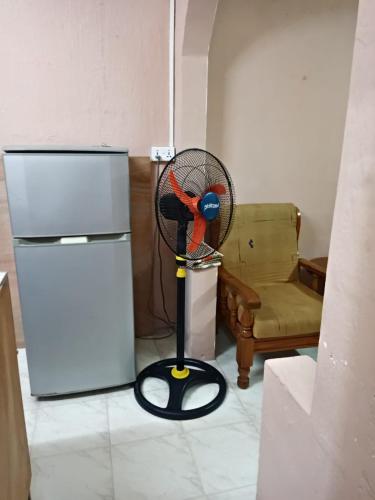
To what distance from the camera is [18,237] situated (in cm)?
167

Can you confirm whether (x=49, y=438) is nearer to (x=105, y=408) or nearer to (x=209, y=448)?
(x=105, y=408)

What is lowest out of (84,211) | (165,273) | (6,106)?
(165,273)

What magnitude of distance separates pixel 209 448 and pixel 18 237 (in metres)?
1.30

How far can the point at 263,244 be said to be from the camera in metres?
2.46

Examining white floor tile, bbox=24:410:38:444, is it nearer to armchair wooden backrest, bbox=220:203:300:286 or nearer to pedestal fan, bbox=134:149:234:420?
pedestal fan, bbox=134:149:234:420

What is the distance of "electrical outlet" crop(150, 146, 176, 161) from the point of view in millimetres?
2273

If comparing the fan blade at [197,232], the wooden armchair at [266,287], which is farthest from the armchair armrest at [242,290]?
the fan blade at [197,232]

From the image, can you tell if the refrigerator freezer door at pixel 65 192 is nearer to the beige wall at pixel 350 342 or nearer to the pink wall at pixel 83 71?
the pink wall at pixel 83 71

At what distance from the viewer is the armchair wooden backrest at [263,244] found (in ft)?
7.84

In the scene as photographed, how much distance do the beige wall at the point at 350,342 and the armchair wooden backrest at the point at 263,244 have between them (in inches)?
60.6

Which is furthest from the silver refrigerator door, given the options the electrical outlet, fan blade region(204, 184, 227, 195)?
the electrical outlet

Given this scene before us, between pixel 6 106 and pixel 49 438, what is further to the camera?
pixel 6 106

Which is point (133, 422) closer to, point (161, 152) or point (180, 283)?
point (180, 283)

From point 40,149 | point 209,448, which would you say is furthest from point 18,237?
point 209,448
